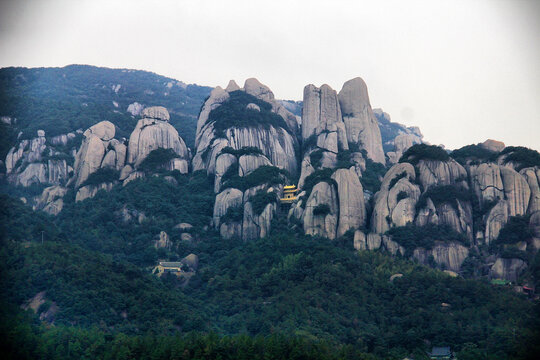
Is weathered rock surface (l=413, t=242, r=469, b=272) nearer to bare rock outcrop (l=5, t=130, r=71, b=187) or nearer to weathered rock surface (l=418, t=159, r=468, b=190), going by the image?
weathered rock surface (l=418, t=159, r=468, b=190)

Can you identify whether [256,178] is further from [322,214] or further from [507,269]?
[507,269]

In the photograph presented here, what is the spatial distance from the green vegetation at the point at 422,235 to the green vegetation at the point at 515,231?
8.11 ft

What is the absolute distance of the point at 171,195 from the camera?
6662 centimetres

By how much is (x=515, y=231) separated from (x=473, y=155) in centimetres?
989

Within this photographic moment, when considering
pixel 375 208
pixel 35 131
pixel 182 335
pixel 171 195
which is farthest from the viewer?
pixel 35 131

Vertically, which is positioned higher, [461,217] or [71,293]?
[461,217]

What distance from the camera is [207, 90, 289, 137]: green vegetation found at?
235 ft

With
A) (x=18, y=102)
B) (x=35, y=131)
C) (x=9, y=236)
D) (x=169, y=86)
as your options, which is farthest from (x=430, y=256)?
(x=169, y=86)

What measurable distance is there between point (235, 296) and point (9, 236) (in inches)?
589

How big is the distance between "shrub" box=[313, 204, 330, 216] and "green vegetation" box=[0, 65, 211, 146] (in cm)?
2671

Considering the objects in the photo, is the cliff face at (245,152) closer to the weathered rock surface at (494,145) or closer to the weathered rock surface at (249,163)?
the weathered rock surface at (249,163)

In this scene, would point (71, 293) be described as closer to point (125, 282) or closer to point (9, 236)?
point (125, 282)

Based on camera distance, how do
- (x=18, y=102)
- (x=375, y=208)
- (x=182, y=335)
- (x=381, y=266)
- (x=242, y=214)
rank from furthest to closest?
(x=18, y=102) < (x=242, y=214) < (x=375, y=208) < (x=381, y=266) < (x=182, y=335)

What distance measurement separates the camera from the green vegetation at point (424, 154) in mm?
A: 59344
